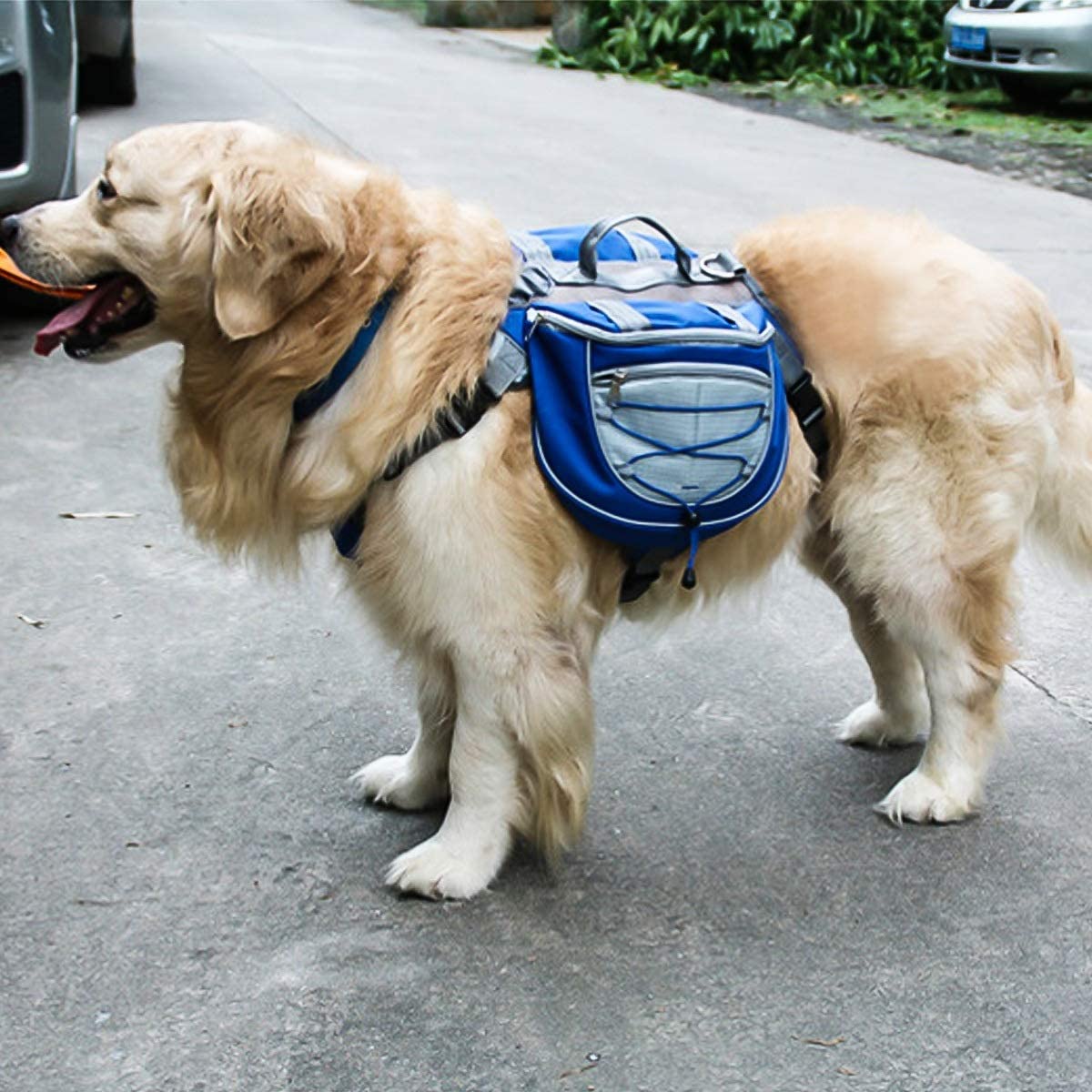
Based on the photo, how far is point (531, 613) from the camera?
9.94 feet

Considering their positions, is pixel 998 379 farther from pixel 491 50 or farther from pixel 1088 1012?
pixel 491 50

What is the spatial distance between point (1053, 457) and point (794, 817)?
0.99 m

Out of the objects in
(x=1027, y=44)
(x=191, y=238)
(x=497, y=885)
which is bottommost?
(x=1027, y=44)

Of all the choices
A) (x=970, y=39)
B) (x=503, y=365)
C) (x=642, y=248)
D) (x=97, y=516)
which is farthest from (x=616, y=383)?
(x=970, y=39)

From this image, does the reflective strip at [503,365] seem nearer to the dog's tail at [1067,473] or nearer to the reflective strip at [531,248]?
the reflective strip at [531,248]

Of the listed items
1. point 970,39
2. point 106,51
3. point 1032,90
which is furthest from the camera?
point 1032,90

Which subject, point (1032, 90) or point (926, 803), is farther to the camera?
point (1032, 90)

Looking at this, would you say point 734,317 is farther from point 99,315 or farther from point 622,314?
point 99,315

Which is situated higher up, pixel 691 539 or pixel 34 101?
pixel 691 539

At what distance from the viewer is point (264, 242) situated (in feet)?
9.27

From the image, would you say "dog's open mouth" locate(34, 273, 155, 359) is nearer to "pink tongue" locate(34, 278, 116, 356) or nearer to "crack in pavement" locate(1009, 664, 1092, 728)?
"pink tongue" locate(34, 278, 116, 356)

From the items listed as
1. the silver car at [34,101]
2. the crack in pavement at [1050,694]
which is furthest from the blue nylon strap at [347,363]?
the silver car at [34,101]

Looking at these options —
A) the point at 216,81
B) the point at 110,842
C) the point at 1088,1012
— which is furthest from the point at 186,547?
the point at 216,81

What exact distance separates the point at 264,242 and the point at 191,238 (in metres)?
0.15
